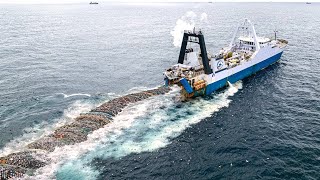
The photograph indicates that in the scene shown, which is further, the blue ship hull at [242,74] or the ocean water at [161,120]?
the blue ship hull at [242,74]

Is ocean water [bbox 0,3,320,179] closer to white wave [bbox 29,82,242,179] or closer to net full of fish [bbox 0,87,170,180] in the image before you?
white wave [bbox 29,82,242,179]

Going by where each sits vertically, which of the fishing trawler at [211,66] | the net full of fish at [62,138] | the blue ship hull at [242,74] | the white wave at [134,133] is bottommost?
the white wave at [134,133]

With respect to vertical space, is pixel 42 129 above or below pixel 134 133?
above

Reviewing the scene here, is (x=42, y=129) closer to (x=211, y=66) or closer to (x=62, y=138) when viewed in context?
(x=62, y=138)

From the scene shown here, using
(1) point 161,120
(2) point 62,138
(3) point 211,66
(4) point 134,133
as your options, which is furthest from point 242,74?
(2) point 62,138

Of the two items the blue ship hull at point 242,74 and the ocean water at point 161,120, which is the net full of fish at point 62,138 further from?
the blue ship hull at point 242,74

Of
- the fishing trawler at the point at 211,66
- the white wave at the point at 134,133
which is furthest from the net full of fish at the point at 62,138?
the fishing trawler at the point at 211,66
